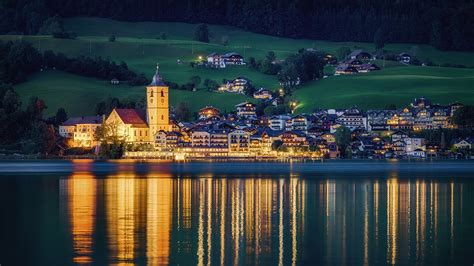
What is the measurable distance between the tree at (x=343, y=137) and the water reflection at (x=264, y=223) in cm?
5969

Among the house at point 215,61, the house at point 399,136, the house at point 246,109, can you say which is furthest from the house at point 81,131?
the house at point 215,61

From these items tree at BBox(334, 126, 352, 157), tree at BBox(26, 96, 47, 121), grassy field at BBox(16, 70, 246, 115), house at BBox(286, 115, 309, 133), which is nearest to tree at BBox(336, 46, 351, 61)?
grassy field at BBox(16, 70, 246, 115)

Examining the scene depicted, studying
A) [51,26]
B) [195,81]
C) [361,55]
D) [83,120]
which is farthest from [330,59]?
[83,120]

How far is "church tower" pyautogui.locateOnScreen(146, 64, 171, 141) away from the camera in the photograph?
130 m

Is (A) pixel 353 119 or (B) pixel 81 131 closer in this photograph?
(B) pixel 81 131

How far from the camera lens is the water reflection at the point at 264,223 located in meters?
30.8

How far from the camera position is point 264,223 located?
126ft

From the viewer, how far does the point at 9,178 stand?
225 ft

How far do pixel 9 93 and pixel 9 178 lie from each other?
49.9 meters

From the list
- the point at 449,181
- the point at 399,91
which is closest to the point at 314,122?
the point at 399,91

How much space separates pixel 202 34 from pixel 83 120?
6333 centimetres

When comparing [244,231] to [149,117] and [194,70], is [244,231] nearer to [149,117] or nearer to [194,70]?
[149,117]

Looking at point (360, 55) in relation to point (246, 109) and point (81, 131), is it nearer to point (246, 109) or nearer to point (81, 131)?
point (246, 109)

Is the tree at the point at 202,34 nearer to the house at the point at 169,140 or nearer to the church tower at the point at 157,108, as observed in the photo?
→ the church tower at the point at 157,108
